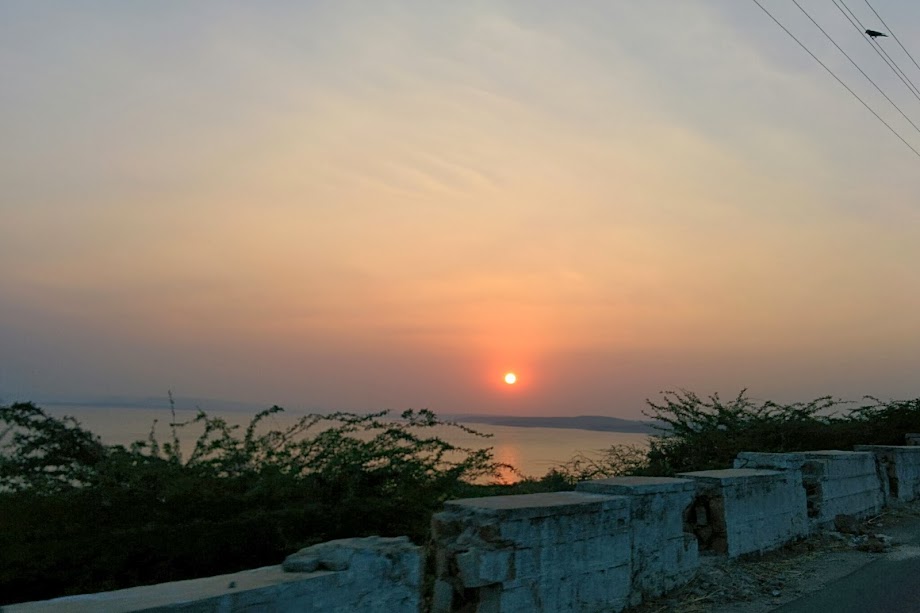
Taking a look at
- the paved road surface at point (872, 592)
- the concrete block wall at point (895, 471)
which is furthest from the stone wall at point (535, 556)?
the concrete block wall at point (895, 471)

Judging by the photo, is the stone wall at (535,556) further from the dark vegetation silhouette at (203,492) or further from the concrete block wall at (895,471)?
the concrete block wall at (895,471)

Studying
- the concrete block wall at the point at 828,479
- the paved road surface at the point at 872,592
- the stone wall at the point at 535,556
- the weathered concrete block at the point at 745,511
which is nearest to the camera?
the stone wall at the point at 535,556

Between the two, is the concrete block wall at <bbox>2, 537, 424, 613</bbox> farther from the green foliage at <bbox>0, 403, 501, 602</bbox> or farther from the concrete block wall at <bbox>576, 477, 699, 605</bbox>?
the concrete block wall at <bbox>576, 477, 699, 605</bbox>

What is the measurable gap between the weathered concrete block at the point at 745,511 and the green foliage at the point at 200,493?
7.52 feet

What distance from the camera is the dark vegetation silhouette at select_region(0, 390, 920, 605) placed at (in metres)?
5.29

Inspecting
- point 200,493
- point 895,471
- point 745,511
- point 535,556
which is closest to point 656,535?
point 535,556

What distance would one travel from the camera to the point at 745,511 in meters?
8.17

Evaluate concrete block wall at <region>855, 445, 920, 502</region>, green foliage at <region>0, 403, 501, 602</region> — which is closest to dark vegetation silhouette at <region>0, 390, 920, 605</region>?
green foliage at <region>0, 403, 501, 602</region>

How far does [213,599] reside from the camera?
135 inches

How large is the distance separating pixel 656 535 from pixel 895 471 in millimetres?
8162

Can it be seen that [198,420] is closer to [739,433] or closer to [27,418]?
[27,418]

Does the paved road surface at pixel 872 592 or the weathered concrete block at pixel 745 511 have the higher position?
the weathered concrete block at pixel 745 511

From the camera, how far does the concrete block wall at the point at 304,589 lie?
3350 millimetres

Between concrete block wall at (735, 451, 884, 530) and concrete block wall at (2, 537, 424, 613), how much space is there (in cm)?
701
